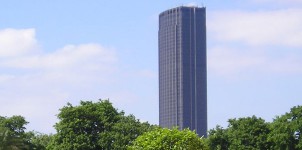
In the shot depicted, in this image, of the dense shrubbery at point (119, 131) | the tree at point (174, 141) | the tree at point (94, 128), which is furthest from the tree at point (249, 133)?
the tree at point (174, 141)

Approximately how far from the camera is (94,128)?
85438mm

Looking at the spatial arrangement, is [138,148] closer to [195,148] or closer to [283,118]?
[195,148]

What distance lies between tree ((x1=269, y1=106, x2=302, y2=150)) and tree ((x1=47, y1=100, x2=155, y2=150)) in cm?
1553

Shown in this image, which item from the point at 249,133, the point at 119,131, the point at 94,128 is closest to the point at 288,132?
the point at 249,133

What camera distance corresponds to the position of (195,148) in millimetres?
63781

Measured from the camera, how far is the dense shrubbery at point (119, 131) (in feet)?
262

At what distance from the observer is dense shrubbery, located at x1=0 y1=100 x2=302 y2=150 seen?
262ft

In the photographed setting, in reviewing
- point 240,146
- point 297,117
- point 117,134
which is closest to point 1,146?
point 117,134

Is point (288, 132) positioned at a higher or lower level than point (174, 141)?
higher

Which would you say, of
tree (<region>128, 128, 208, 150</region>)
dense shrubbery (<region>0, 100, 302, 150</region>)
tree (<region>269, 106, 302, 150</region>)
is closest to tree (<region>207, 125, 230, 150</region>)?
dense shrubbery (<region>0, 100, 302, 150</region>)

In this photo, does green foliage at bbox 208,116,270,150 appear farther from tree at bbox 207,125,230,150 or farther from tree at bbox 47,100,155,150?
tree at bbox 47,100,155,150

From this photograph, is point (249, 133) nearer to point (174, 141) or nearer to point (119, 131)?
point (119, 131)

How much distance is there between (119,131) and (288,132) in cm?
1927

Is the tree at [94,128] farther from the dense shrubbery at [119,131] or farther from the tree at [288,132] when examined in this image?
the tree at [288,132]
